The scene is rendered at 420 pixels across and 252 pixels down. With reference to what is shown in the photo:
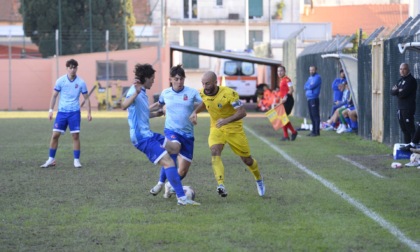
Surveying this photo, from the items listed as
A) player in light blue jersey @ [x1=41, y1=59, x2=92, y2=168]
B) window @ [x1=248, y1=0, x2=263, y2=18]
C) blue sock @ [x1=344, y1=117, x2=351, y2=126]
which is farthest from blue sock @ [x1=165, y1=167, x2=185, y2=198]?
window @ [x1=248, y1=0, x2=263, y2=18]

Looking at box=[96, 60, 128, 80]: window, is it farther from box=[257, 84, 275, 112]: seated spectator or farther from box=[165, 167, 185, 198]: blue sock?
box=[165, 167, 185, 198]: blue sock

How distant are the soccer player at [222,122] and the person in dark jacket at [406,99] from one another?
6512 millimetres

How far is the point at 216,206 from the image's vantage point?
443 inches

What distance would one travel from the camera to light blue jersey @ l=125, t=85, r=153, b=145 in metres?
11.3

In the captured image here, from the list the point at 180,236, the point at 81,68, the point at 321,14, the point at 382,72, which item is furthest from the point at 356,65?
the point at 321,14

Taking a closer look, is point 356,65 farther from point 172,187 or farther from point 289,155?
point 172,187

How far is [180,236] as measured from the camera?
9.08 meters

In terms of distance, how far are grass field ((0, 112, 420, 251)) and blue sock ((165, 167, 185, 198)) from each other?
178 millimetres

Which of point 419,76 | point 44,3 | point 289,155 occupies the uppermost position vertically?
point 44,3

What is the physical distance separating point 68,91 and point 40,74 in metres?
32.0

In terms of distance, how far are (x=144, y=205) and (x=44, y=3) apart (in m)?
44.2

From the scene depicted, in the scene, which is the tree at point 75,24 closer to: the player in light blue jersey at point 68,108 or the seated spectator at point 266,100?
the seated spectator at point 266,100

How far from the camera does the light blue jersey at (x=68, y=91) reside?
16578 mm

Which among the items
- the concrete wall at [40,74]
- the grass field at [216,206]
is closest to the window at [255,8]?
the concrete wall at [40,74]
